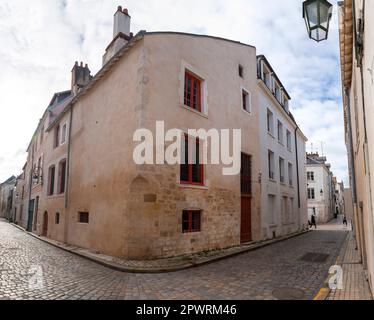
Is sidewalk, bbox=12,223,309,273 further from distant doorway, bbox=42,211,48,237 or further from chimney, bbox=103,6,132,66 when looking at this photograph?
chimney, bbox=103,6,132,66

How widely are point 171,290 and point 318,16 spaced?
529cm

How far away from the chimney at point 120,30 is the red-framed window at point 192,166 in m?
6.16

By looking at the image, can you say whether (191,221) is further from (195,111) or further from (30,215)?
(30,215)

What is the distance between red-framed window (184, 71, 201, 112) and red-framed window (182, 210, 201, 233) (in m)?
4.04

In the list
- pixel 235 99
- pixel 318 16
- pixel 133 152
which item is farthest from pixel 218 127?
pixel 318 16

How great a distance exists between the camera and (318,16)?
353cm

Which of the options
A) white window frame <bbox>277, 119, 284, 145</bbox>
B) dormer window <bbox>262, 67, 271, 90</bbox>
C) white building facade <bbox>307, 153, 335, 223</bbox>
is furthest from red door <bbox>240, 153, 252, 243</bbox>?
white building facade <bbox>307, 153, 335, 223</bbox>

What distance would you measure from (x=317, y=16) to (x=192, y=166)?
22.2 feet

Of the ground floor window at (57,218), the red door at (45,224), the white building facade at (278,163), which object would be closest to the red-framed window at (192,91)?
the white building facade at (278,163)

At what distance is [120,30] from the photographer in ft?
41.5

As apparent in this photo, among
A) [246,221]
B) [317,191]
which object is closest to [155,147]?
[246,221]

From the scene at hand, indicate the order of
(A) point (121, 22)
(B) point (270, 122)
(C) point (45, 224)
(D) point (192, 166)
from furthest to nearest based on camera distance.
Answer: (B) point (270, 122) → (C) point (45, 224) → (A) point (121, 22) → (D) point (192, 166)
